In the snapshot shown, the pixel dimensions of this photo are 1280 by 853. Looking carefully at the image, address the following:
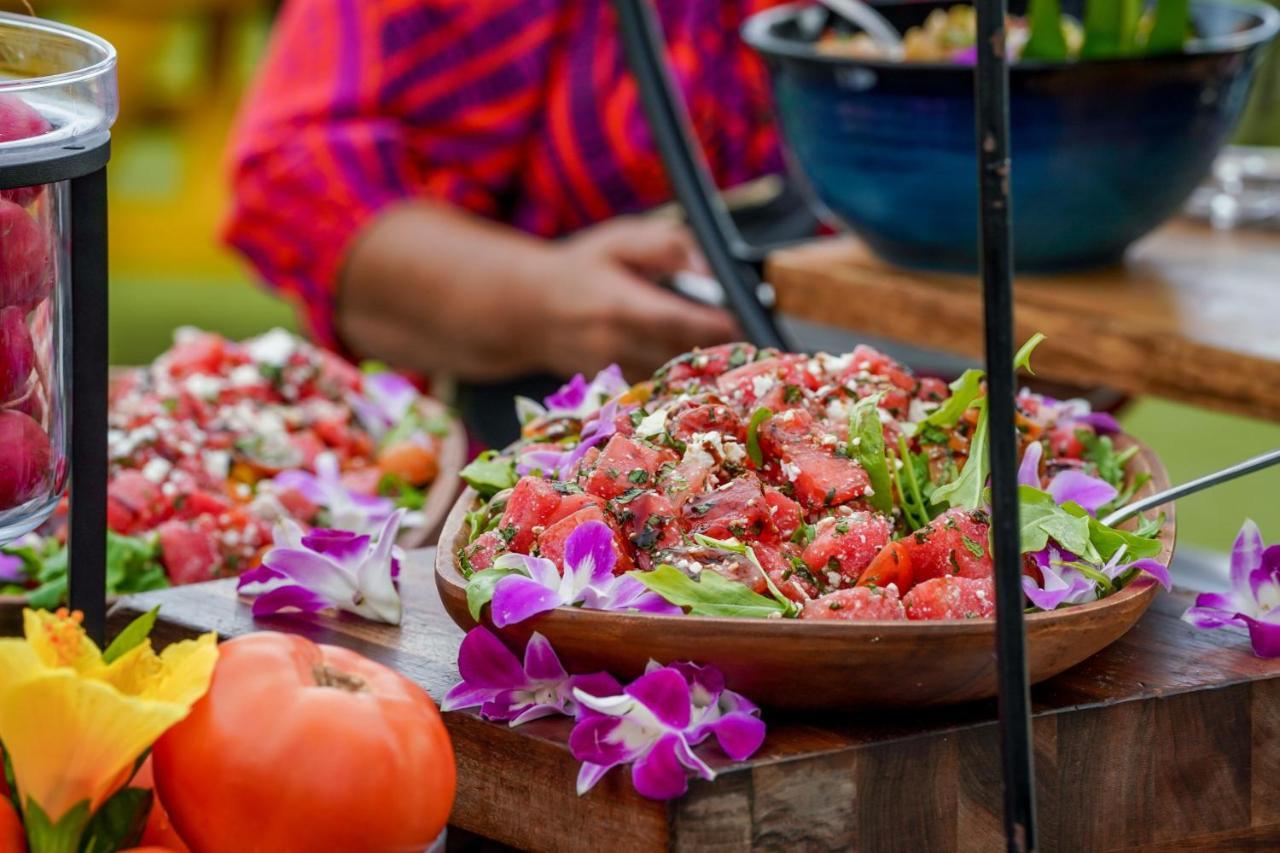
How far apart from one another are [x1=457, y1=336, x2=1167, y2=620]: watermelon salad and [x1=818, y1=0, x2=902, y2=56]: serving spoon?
31.3 inches

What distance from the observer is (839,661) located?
69 centimetres

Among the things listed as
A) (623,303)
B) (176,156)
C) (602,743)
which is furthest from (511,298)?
(176,156)

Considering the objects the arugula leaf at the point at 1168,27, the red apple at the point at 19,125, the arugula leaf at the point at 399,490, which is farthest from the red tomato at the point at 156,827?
the arugula leaf at the point at 1168,27

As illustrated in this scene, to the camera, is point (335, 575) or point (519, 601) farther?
point (335, 575)

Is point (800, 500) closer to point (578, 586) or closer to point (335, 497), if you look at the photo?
point (578, 586)

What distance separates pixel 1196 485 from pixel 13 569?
2.65 ft

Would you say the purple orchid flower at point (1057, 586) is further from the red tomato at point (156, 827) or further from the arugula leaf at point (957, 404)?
the red tomato at point (156, 827)

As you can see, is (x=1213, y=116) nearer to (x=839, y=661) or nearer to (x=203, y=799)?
(x=839, y=661)

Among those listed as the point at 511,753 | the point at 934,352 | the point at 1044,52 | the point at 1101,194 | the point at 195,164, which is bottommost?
the point at 195,164

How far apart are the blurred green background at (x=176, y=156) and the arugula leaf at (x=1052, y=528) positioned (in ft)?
14.0

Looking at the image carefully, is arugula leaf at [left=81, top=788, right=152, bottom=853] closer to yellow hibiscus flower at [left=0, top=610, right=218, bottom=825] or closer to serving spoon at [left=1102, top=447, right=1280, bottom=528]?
yellow hibiscus flower at [left=0, top=610, right=218, bottom=825]

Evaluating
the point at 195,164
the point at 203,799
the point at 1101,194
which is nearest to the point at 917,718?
the point at 203,799

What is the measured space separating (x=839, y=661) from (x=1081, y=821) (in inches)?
6.8

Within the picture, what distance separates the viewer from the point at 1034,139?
4.42 feet
